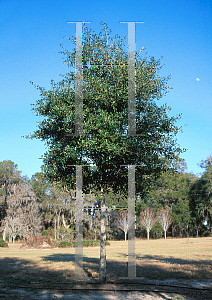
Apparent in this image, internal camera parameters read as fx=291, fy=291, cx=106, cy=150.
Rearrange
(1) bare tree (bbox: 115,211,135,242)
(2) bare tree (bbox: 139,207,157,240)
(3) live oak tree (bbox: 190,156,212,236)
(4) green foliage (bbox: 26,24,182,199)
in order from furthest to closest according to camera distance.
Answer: (2) bare tree (bbox: 139,207,157,240)
(3) live oak tree (bbox: 190,156,212,236)
(1) bare tree (bbox: 115,211,135,242)
(4) green foliage (bbox: 26,24,182,199)

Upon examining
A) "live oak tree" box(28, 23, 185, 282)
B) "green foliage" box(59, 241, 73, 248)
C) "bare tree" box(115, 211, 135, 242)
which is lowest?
"green foliage" box(59, 241, 73, 248)

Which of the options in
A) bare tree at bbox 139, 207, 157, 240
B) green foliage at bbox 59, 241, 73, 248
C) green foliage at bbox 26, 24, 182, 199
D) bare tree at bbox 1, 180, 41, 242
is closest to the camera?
green foliage at bbox 26, 24, 182, 199

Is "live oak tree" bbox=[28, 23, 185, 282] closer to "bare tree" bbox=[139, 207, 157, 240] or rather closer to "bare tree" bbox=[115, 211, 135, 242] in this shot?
"bare tree" bbox=[115, 211, 135, 242]

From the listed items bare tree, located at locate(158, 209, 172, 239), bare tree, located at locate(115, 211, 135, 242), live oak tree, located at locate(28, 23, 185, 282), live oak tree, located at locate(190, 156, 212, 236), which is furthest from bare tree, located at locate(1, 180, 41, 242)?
live oak tree, located at locate(28, 23, 185, 282)

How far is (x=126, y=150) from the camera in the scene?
10977mm

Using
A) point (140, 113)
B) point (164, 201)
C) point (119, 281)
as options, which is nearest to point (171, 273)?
point (119, 281)

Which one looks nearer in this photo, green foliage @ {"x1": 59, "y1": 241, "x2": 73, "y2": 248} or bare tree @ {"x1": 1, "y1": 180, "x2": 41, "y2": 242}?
green foliage @ {"x1": 59, "y1": 241, "x2": 73, "y2": 248}

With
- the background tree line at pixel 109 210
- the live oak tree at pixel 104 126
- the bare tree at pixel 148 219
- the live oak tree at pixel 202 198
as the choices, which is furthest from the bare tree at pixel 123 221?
the live oak tree at pixel 104 126

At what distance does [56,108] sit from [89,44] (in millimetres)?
3827

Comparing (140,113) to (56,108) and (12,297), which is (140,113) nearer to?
(56,108)

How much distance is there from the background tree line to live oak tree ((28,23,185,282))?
39.1 m

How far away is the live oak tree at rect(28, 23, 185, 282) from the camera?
1148 centimetres

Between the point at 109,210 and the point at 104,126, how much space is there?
171ft

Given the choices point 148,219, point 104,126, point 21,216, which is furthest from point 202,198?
point 104,126
